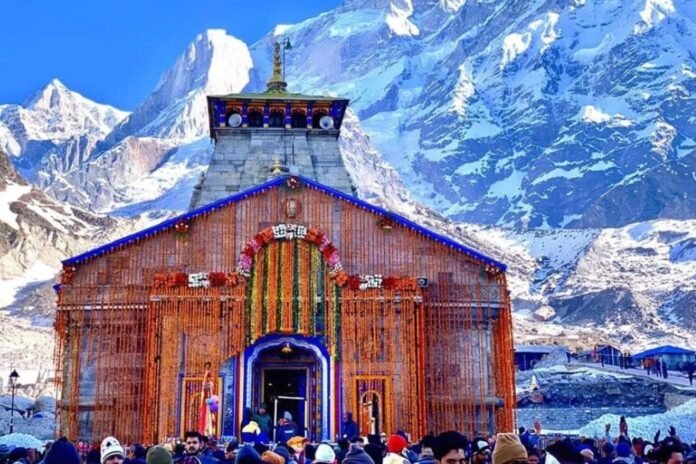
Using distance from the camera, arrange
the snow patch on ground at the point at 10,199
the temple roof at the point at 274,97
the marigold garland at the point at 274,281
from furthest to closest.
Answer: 1. the snow patch on ground at the point at 10,199
2. the temple roof at the point at 274,97
3. the marigold garland at the point at 274,281

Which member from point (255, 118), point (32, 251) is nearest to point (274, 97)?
point (255, 118)

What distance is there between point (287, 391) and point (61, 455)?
20.1 m

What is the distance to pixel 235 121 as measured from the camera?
3744cm

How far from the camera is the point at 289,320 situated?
26.7 metres

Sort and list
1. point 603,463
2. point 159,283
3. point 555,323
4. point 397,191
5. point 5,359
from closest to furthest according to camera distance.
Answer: point 603,463 < point 159,283 < point 5,359 < point 555,323 < point 397,191

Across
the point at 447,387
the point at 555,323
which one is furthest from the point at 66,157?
the point at 447,387

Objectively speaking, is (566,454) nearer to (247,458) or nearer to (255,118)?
(247,458)

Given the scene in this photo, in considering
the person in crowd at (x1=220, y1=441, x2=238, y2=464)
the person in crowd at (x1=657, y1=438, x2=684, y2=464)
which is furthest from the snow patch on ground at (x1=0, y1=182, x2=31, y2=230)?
the person in crowd at (x1=657, y1=438, x2=684, y2=464)

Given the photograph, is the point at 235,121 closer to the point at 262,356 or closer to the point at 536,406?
the point at 262,356

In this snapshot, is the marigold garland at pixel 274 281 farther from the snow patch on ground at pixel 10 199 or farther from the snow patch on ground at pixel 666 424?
the snow patch on ground at pixel 10 199

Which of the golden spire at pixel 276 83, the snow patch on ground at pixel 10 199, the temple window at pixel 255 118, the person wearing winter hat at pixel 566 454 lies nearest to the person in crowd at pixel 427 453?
the person wearing winter hat at pixel 566 454

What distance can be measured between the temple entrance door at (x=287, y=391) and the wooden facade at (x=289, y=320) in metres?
0.42

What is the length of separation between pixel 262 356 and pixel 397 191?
456ft

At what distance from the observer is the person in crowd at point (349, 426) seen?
2452 cm
